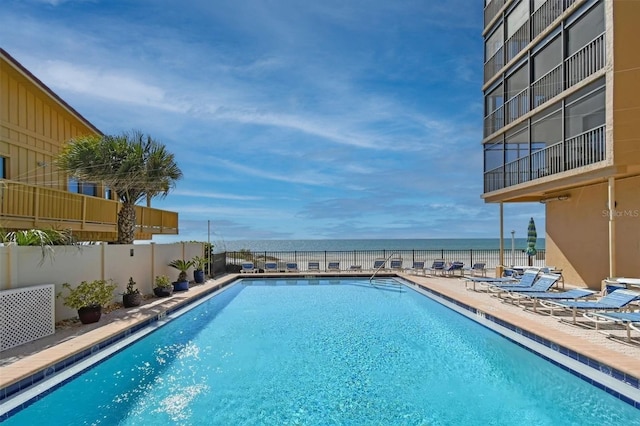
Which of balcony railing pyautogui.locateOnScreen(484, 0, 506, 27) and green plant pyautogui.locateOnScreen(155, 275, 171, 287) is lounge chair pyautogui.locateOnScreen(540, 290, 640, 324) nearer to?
green plant pyautogui.locateOnScreen(155, 275, 171, 287)

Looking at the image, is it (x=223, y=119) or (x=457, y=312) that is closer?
(x=457, y=312)

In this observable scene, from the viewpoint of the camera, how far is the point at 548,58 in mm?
13273

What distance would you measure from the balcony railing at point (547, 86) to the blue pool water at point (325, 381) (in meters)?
7.31

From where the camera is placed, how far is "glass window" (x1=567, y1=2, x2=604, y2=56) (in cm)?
1068

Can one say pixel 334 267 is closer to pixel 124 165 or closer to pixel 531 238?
pixel 531 238

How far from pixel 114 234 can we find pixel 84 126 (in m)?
4.15

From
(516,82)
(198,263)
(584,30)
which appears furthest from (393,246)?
(584,30)

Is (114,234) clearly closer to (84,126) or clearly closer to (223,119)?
(84,126)

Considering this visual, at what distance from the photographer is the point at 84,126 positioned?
49.9 feet

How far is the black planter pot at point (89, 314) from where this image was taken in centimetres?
803

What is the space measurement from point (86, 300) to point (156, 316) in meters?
1.65

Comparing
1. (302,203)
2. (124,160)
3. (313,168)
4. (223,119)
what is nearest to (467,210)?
(302,203)

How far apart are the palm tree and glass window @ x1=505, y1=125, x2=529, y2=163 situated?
1153 centimetres

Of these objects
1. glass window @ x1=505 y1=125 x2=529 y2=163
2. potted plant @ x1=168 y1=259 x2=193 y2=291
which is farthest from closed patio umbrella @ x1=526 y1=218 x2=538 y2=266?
potted plant @ x1=168 y1=259 x2=193 y2=291
